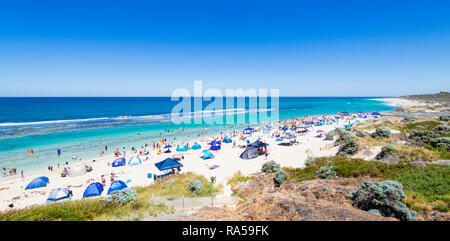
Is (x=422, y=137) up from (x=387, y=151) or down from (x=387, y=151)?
up

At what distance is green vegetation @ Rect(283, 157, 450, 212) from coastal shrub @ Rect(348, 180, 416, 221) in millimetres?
757

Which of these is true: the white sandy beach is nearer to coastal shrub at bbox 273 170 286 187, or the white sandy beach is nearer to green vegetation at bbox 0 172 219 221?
coastal shrub at bbox 273 170 286 187

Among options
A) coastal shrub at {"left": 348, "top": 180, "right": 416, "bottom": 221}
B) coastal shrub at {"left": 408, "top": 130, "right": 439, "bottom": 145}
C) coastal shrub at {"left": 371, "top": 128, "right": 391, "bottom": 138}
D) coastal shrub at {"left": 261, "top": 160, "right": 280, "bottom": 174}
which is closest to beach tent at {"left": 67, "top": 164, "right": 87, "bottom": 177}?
coastal shrub at {"left": 261, "top": 160, "right": 280, "bottom": 174}

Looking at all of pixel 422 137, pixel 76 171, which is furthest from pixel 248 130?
pixel 76 171

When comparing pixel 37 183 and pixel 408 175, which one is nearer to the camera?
pixel 408 175

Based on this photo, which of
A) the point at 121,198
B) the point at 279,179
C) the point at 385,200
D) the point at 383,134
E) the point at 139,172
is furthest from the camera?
the point at 383,134

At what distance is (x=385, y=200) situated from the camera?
267 inches

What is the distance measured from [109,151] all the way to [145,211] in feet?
77.5

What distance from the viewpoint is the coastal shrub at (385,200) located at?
6.29 meters

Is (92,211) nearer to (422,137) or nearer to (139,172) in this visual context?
(139,172)

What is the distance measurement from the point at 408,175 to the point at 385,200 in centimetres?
439
